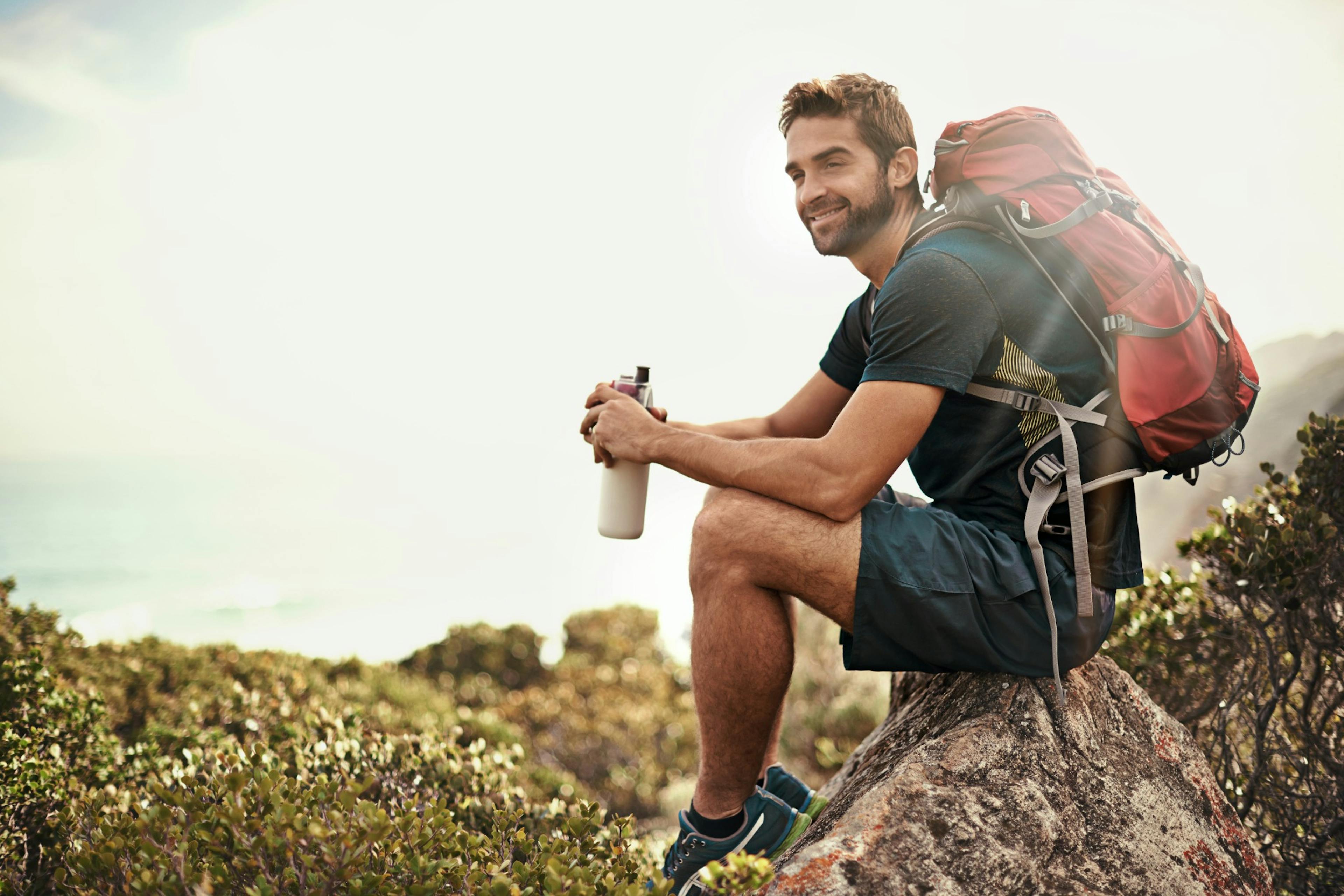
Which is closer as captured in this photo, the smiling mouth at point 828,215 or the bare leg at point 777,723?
the bare leg at point 777,723

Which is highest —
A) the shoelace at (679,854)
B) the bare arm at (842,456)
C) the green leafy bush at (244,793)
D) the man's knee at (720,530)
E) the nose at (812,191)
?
the nose at (812,191)

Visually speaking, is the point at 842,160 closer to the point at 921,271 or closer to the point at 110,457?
the point at 921,271

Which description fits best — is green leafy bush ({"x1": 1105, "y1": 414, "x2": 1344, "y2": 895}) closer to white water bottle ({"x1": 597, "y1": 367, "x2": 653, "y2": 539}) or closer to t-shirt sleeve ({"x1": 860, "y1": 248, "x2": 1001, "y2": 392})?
t-shirt sleeve ({"x1": 860, "y1": 248, "x2": 1001, "y2": 392})

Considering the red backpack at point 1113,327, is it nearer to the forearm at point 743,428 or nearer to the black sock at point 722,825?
the black sock at point 722,825

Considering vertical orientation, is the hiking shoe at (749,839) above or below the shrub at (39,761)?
below

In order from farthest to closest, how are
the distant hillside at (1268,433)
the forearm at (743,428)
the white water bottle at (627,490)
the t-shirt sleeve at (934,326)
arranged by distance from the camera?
the distant hillside at (1268,433), the forearm at (743,428), the white water bottle at (627,490), the t-shirt sleeve at (934,326)

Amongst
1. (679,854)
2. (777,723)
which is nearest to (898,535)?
(777,723)

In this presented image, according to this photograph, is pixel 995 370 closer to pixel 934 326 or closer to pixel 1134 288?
pixel 934 326

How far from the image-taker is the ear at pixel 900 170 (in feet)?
9.80

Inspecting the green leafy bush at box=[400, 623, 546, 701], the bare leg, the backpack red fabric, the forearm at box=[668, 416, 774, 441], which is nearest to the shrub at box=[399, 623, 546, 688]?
the green leafy bush at box=[400, 623, 546, 701]

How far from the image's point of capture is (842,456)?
85.7 inches

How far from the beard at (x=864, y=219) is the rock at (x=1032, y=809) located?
56.3 inches

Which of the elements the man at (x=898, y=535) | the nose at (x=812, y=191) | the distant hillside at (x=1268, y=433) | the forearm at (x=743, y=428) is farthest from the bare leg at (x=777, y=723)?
the distant hillside at (x=1268, y=433)

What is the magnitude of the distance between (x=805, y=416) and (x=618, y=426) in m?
0.99
